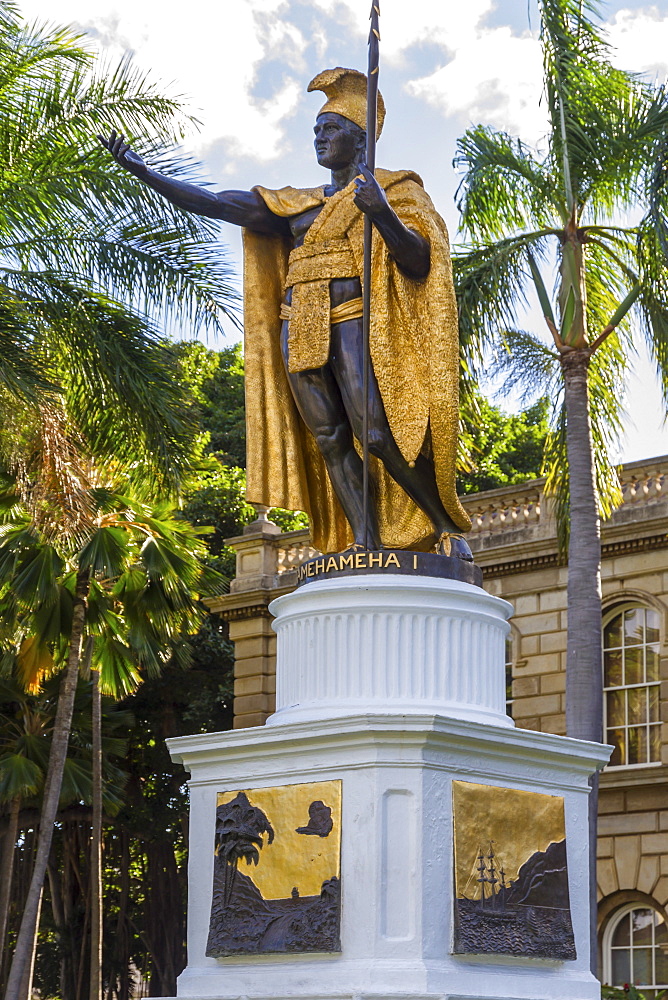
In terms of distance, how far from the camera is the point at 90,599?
23.6 m

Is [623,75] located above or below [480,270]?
above

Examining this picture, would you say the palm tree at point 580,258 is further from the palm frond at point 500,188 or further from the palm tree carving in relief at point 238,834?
the palm tree carving in relief at point 238,834

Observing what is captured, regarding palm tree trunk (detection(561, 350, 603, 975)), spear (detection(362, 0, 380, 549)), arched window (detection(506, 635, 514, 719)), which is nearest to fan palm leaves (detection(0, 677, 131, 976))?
arched window (detection(506, 635, 514, 719))

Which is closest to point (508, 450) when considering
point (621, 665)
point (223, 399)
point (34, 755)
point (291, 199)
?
point (223, 399)

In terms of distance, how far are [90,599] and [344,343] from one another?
52.3ft

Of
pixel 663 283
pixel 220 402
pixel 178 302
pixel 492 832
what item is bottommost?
pixel 492 832

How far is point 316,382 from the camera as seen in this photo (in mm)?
8312

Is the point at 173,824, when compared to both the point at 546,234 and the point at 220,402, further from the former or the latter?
the point at 546,234

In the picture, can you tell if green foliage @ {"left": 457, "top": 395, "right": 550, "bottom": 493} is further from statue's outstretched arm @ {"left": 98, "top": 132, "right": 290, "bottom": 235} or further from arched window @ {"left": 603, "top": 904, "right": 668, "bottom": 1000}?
statue's outstretched arm @ {"left": 98, "top": 132, "right": 290, "bottom": 235}

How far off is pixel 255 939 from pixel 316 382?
2.75 m

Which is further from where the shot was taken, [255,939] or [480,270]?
[480,270]

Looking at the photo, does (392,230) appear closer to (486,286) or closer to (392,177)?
(392,177)

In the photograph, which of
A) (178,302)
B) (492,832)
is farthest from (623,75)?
(492,832)

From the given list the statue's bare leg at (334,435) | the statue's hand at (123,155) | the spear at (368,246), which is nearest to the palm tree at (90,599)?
the statue's hand at (123,155)
